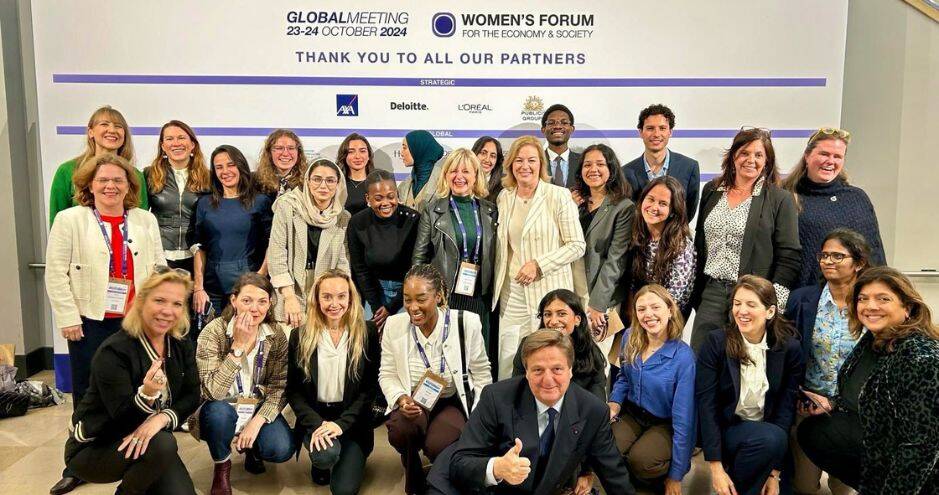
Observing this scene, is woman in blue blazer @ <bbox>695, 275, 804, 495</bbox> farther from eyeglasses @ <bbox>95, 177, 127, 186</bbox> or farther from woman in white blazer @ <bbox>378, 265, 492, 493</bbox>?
eyeglasses @ <bbox>95, 177, 127, 186</bbox>

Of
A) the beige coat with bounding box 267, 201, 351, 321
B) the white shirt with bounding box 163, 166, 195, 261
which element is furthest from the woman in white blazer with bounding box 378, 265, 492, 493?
the white shirt with bounding box 163, 166, 195, 261

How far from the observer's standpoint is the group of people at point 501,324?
2.50m

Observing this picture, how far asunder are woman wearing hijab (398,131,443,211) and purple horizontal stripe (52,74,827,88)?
18.6 inches

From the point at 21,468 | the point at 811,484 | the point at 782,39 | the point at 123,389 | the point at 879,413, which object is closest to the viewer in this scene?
the point at 879,413

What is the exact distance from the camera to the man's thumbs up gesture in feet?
7.52

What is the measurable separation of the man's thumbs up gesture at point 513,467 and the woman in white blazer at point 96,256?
2.10 meters

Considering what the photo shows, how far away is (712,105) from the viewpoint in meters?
4.59

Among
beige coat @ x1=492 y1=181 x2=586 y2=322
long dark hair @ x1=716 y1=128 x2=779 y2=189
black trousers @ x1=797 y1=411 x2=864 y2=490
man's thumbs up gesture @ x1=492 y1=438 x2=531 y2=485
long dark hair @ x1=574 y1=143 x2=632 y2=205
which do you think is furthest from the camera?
long dark hair @ x1=574 y1=143 x2=632 y2=205

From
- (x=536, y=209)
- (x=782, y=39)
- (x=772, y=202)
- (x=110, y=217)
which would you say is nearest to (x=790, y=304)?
(x=772, y=202)

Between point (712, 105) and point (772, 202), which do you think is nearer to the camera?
point (772, 202)

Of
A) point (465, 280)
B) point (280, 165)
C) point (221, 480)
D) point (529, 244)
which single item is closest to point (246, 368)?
point (221, 480)

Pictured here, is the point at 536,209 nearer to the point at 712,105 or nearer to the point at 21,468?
the point at 712,105

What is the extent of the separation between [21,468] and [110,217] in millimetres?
1429

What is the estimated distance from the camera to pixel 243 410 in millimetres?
3137
